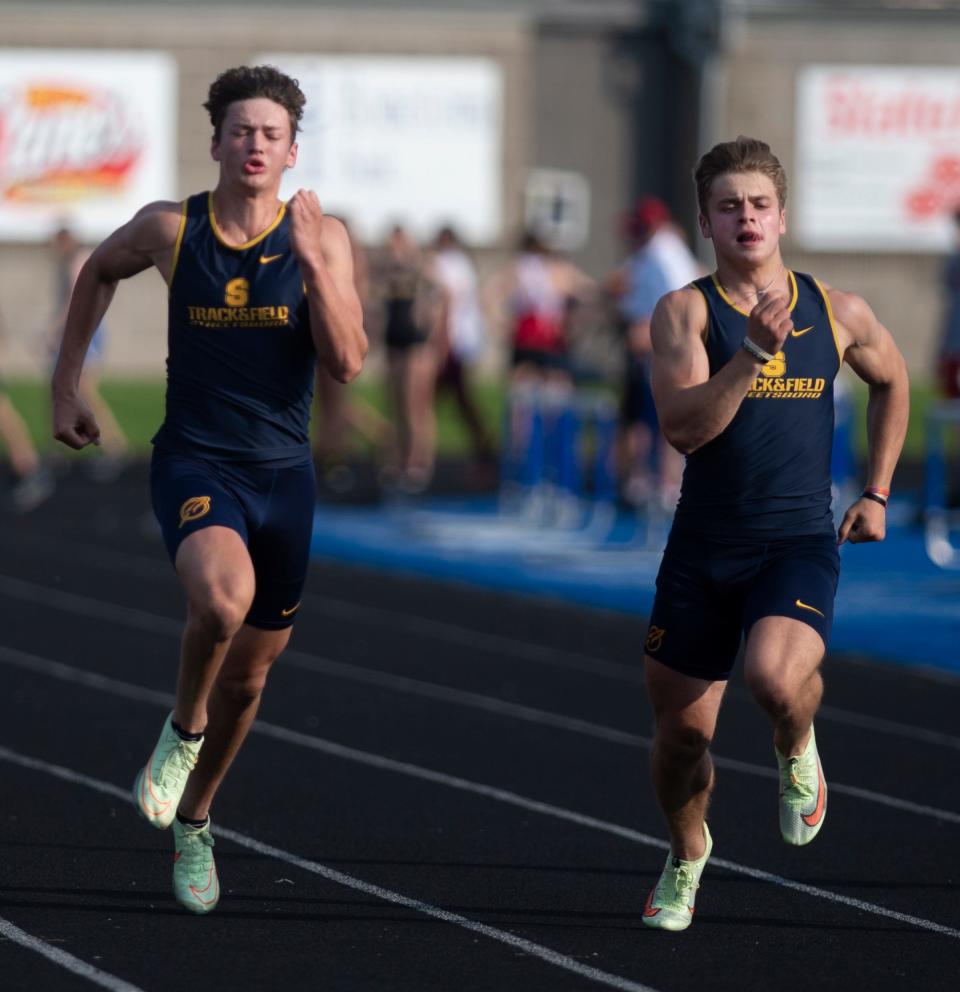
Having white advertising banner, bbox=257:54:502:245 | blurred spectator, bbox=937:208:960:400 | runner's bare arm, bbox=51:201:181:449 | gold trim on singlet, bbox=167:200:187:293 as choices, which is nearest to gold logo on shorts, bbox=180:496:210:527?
runner's bare arm, bbox=51:201:181:449

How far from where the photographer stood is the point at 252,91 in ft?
19.2

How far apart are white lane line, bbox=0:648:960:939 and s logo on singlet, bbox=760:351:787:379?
5.03 feet

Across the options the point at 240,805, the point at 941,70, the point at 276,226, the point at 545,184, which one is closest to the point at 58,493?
the point at 240,805

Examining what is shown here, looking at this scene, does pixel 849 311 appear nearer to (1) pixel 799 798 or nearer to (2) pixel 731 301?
(2) pixel 731 301

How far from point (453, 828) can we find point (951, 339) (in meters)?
9.20

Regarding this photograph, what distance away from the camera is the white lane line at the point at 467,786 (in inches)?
242

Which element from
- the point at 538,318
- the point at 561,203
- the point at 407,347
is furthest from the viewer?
the point at 561,203

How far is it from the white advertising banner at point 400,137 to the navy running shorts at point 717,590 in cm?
2702

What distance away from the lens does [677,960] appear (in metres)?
5.45

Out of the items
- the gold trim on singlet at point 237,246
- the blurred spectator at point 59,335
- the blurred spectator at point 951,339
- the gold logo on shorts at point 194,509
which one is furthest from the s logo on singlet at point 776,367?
the blurred spectator at point 59,335

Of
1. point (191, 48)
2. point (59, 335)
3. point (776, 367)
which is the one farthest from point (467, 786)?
point (191, 48)

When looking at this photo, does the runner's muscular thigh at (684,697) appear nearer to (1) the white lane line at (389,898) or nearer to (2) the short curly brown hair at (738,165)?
(1) the white lane line at (389,898)

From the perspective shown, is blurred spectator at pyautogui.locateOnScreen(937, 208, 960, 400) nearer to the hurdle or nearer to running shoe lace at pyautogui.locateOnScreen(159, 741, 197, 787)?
the hurdle

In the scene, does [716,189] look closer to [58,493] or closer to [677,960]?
[677,960]
